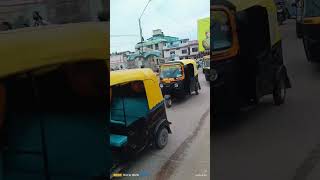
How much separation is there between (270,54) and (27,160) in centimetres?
139

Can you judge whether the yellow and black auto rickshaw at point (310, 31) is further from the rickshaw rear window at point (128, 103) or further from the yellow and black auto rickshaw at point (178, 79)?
the rickshaw rear window at point (128, 103)

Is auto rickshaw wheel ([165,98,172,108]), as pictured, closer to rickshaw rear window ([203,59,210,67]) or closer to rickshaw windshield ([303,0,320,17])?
rickshaw rear window ([203,59,210,67])

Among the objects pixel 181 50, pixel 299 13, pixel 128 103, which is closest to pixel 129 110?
pixel 128 103

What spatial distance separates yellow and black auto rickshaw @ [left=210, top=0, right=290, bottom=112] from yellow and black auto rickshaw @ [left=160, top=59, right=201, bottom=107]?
102 millimetres

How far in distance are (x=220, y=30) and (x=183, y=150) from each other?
607mm

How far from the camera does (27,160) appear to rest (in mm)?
2229

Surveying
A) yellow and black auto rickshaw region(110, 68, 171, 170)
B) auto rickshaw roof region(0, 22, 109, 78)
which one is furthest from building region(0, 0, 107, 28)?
yellow and black auto rickshaw region(110, 68, 171, 170)

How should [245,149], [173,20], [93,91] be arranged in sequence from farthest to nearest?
1. [245,149]
2. [93,91]
3. [173,20]

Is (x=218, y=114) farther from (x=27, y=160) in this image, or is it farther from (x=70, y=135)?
(x=27, y=160)

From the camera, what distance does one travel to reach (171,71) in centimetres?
210

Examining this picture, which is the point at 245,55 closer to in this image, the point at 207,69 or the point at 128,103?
the point at 207,69

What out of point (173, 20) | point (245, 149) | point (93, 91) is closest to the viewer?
point (173, 20)

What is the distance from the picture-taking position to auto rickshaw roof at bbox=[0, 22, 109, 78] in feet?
7.18

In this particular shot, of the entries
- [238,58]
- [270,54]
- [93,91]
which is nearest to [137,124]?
[93,91]
